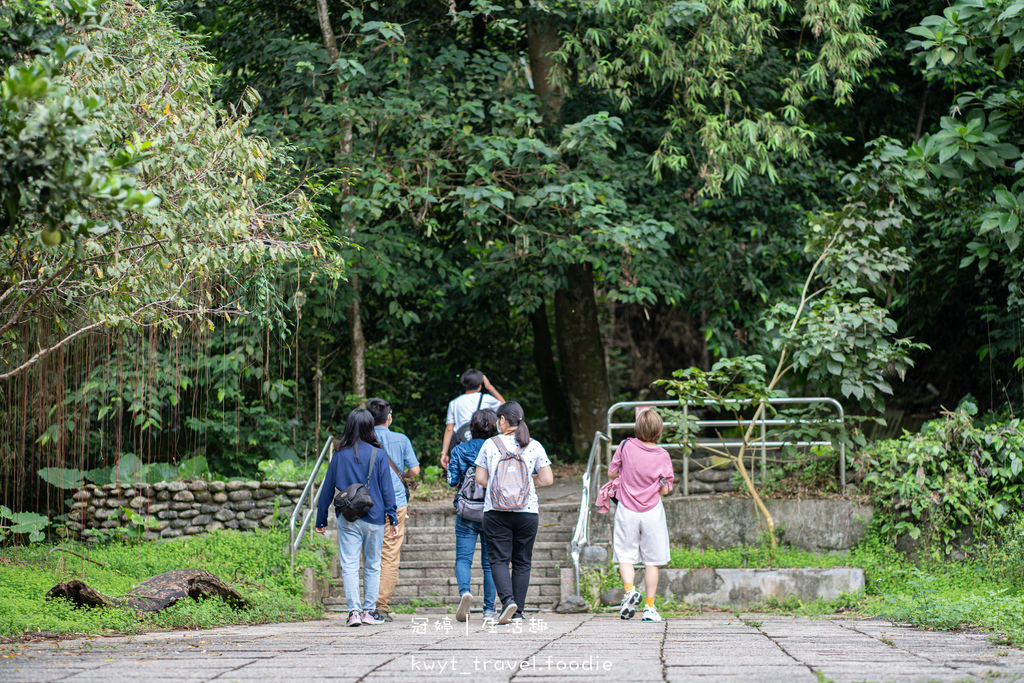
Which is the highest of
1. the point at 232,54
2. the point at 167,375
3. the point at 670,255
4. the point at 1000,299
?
the point at 232,54

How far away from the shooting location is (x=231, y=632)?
626 cm

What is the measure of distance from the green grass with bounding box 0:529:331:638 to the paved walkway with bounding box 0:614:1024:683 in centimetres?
46

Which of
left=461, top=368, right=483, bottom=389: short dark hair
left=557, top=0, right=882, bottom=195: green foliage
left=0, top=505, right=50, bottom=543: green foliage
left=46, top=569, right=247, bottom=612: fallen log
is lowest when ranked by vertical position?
left=46, top=569, right=247, bottom=612: fallen log

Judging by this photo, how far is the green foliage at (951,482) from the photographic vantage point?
25.3 feet

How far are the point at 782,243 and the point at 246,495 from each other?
745cm

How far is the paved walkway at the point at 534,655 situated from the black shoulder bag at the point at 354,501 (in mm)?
810

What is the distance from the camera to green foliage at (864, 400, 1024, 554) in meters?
7.72

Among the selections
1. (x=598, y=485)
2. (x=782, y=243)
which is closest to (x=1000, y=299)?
(x=782, y=243)

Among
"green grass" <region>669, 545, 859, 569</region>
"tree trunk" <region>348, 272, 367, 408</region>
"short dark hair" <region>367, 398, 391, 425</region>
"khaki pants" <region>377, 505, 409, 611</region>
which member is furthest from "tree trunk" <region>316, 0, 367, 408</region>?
"green grass" <region>669, 545, 859, 569</region>

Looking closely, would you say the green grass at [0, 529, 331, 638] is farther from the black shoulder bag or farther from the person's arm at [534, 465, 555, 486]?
the person's arm at [534, 465, 555, 486]

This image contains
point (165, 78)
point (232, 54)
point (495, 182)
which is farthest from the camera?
point (232, 54)

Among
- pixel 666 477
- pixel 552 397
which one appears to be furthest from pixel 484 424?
pixel 552 397

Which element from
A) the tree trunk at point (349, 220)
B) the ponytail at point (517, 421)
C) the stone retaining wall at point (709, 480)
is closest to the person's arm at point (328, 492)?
the ponytail at point (517, 421)

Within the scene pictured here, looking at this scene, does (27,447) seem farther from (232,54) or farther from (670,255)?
(670,255)
